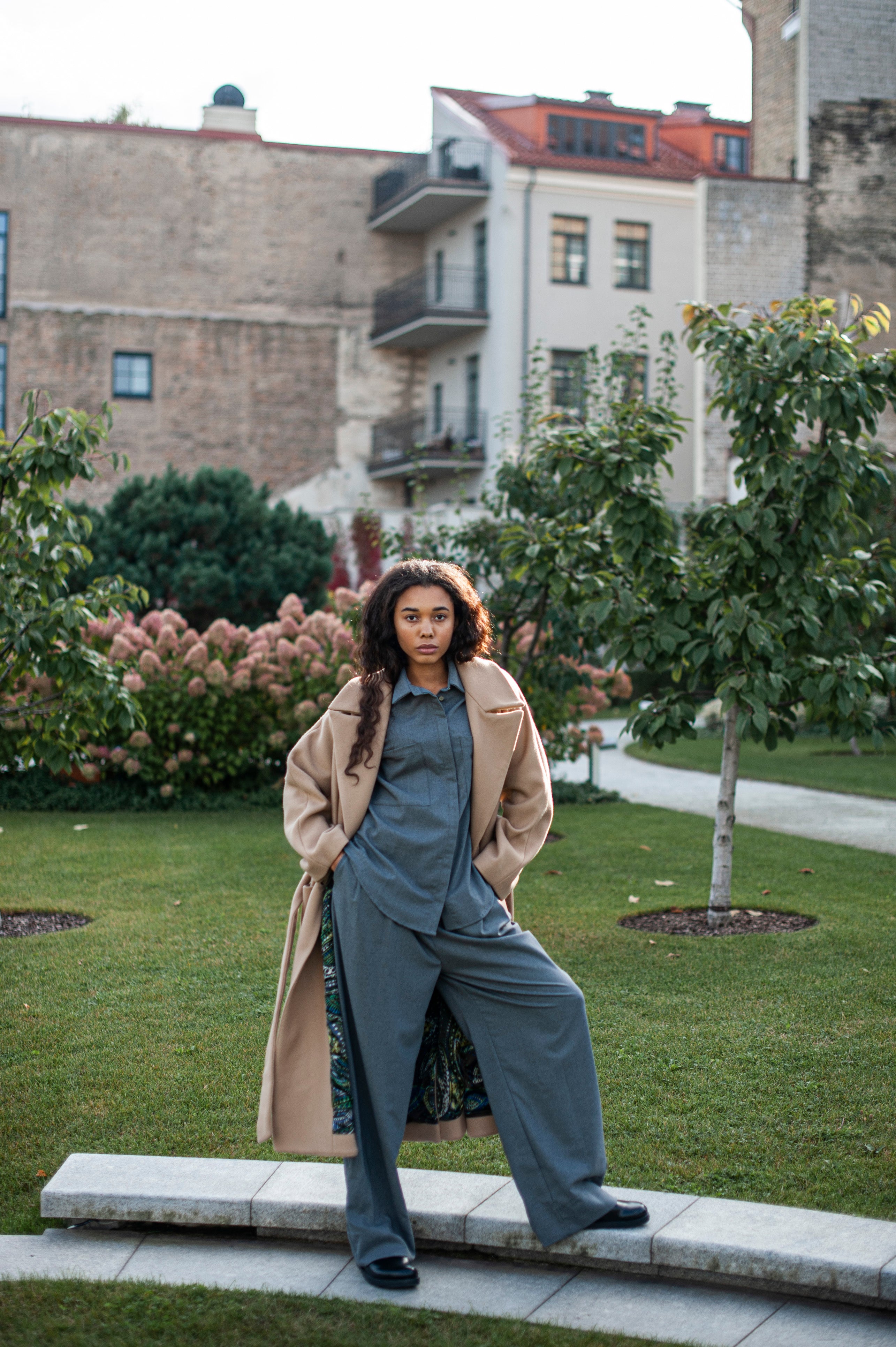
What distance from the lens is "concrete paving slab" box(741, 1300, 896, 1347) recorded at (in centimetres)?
317

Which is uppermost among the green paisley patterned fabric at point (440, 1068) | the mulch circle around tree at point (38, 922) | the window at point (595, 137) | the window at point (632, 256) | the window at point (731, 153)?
the window at point (731, 153)

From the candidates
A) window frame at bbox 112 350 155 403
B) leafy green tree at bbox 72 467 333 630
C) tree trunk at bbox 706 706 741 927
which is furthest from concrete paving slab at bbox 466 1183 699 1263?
window frame at bbox 112 350 155 403

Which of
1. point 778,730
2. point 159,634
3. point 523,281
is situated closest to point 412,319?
point 523,281

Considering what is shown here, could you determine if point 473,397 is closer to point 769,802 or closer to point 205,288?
point 205,288

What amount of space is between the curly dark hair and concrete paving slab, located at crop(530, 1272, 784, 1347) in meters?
1.61

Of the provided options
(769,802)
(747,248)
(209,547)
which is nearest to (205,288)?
(209,547)

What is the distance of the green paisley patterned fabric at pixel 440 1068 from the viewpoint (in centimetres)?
356

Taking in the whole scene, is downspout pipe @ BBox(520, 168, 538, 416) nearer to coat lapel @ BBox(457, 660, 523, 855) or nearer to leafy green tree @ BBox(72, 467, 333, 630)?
leafy green tree @ BBox(72, 467, 333, 630)

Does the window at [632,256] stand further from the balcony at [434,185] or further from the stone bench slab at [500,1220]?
the stone bench slab at [500,1220]

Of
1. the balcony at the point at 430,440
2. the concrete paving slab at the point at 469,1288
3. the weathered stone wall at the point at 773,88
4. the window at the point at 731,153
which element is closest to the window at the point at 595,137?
the weathered stone wall at the point at 773,88

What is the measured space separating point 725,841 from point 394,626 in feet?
14.7

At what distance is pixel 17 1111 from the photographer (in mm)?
4789

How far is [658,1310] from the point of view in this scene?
335cm

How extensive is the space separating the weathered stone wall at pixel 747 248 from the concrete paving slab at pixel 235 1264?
24.6 m
